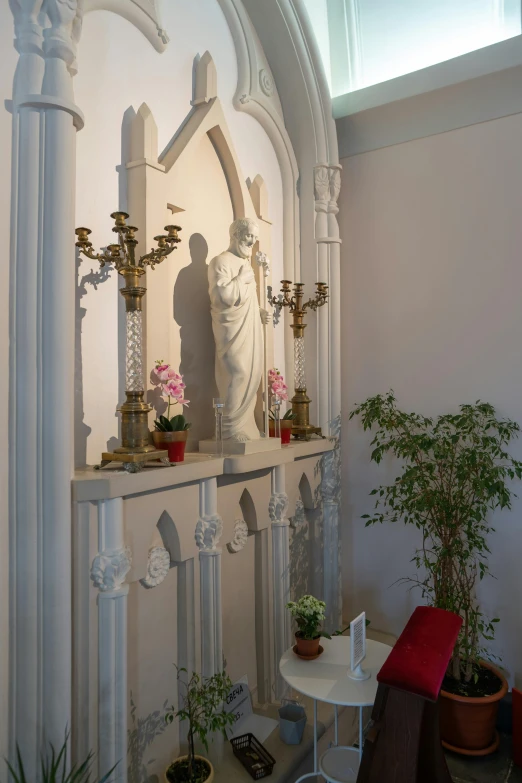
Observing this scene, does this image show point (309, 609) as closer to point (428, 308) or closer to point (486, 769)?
point (486, 769)

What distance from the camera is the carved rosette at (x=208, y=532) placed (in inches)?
105

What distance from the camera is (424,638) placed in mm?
2268

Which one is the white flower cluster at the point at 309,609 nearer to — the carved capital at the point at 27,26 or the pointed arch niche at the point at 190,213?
the pointed arch niche at the point at 190,213

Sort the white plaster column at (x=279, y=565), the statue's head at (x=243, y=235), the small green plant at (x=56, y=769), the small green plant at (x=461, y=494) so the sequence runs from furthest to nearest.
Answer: the white plaster column at (x=279, y=565) < the small green plant at (x=461, y=494) < the statue's head at (x=243, y=235) < the small green plant at (x=56, y=769)

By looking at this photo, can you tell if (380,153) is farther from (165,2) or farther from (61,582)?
(61,582)

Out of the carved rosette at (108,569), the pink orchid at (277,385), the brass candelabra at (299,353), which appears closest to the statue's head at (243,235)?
the brass candelabra at (299,353)

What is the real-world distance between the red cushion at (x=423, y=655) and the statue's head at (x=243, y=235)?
79.6 inches

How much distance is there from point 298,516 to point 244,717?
1214 millimetres

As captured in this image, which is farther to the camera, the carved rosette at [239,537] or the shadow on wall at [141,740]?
the carved rosette at [239,537]

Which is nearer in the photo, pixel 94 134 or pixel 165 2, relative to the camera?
pixel 94 134

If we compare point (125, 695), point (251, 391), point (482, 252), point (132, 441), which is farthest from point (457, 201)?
point (125, 695)

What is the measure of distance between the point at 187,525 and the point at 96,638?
2.01ft

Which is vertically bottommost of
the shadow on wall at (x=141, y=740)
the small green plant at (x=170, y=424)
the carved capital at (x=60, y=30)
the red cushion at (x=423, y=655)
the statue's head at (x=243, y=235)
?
the shadow on wall at (x=141, y=740)

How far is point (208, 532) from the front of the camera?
2691 millimetres
